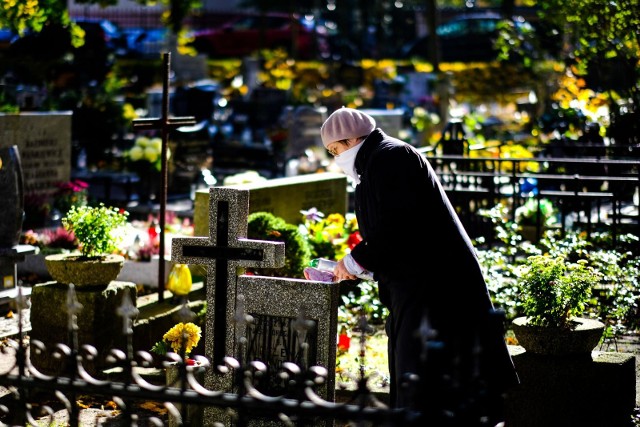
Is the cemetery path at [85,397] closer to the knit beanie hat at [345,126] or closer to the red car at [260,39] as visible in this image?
the knit beanie hat at [345,126]

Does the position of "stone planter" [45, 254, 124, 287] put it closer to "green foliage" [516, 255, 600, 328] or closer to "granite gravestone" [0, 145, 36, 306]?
"granite gravestone" [0, 145, 36, 306]

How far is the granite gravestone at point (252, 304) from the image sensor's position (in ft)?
18.3

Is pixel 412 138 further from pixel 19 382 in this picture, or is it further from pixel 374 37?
pixel 374 37

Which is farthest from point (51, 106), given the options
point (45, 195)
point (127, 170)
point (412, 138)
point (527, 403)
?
point (527, 403)

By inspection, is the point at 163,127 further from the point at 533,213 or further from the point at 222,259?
the point at 533,213

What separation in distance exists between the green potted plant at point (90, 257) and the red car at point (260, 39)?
2660 cm

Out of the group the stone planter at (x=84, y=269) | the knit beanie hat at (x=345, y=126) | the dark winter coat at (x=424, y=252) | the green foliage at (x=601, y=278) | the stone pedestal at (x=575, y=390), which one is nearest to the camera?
the dark winter coat at (x=424, y=252)

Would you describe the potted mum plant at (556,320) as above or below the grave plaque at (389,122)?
below

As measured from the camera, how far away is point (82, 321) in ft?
23.7

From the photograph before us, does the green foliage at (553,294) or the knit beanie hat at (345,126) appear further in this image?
the green foliage at (553,294)

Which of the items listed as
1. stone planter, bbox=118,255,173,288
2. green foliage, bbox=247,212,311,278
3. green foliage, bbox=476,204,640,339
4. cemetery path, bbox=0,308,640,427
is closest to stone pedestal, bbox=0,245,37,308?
cemetery path, bbox=0,308,640,427

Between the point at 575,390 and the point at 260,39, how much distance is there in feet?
93.8

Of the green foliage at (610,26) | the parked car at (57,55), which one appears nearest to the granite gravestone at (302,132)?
the parked car at (57,55)

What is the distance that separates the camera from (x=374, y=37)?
43031 mm
